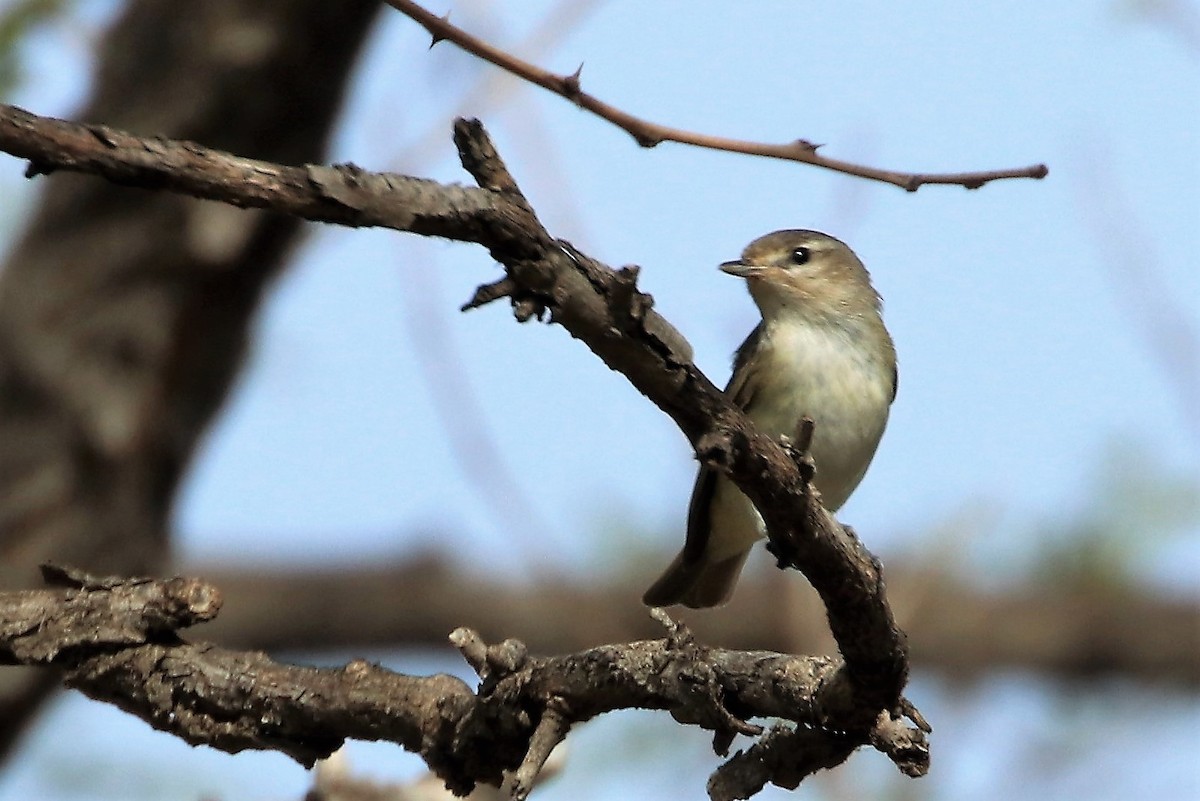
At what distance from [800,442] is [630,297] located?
556 millimetres

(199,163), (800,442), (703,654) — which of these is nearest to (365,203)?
(199,163)

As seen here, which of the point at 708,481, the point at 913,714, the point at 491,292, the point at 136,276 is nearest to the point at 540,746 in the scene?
the point at 913,714

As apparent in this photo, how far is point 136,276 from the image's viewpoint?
18.6ft

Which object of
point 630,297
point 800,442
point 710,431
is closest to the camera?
point 630,297

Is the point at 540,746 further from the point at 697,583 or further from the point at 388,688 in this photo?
the point at 697,583

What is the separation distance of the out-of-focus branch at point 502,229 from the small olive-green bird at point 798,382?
2019 mm

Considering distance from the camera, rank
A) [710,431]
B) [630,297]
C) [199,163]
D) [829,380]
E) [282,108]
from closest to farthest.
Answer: [199,163]
[630,297]
[710,431]
[829,380]
[282,108]

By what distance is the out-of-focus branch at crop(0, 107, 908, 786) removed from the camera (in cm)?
230

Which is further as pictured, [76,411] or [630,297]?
[76,411]

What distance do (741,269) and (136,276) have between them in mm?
2040

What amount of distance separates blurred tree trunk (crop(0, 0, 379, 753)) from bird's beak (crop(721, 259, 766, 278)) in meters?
1.43

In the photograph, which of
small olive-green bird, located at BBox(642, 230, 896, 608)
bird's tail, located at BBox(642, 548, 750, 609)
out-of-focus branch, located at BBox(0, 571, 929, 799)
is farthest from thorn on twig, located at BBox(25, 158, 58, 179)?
bird's tail, located at BBox(642, 548, 750, 609)

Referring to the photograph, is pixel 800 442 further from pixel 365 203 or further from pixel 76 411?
pixel 76 411

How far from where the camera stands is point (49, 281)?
5.73 meters
